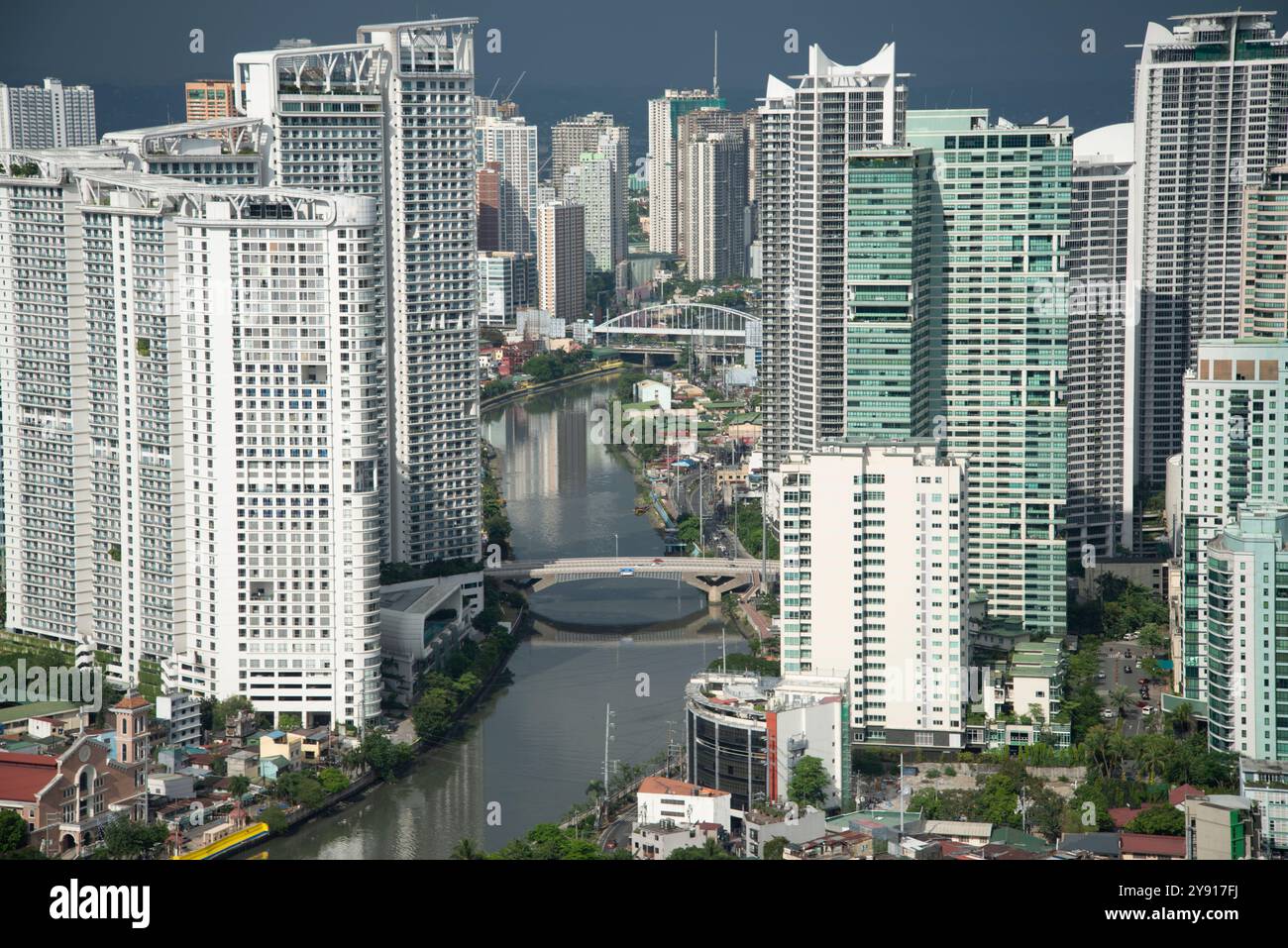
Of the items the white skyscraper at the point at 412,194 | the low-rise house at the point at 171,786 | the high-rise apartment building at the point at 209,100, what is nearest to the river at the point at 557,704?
the low-rise house at the point at 171,786

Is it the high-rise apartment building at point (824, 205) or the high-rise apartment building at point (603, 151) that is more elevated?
the high-rise apartment building at point (603, 151)

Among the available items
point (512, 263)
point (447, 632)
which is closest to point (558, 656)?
Result: point (447, 632)

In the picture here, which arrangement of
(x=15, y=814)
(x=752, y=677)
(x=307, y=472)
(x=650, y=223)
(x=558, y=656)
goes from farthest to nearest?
(x=650, y=223)
(x=558, y=656)
(x=307, y=472)
(x=752, y=677)
(x=15, y=814)

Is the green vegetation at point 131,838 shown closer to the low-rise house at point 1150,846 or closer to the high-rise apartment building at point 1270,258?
the low-rise house at point 1150,846

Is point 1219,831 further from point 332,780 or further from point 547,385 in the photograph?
point 547,385

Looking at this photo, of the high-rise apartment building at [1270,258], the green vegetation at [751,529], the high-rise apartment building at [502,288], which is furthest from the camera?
the high-rise apartment building at [502,288]

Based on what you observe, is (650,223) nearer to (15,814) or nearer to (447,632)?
(447,632)

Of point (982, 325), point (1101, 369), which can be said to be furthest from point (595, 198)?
point (982, 325)
